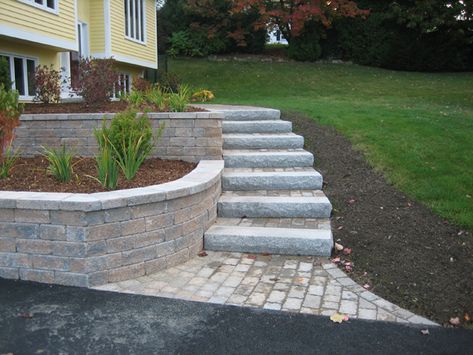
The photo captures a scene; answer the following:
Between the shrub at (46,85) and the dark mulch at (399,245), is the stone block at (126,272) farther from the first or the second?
the shrub at (46,85)

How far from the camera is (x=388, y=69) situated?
2291cm

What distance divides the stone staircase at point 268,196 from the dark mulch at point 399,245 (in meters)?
0.24

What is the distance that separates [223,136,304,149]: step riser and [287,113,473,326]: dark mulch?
78 centimetres

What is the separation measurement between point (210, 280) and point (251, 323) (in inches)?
32.8

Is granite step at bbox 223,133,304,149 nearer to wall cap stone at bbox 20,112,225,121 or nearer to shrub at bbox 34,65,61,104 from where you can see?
wall cap stone at bbox 20,112,225,121

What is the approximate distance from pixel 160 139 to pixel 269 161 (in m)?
1.49

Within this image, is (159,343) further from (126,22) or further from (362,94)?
(126,22)

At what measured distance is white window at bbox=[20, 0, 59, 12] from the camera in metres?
11.2

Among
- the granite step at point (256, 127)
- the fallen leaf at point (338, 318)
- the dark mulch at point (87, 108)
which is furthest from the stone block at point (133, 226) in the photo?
the granite step at point (256, 127)

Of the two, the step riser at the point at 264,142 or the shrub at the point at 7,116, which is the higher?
the shrub at the point at 7,116

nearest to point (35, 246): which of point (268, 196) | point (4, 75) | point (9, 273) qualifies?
point (9, 273)

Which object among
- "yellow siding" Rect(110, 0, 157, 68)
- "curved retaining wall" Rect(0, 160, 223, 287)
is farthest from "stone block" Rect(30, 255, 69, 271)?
"yellow siding" Rect(110, 0, 157, 68)

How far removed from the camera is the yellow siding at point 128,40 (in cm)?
1589

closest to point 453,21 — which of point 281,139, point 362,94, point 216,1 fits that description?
point 362,94
